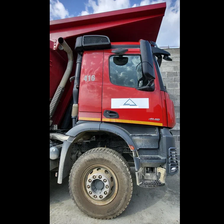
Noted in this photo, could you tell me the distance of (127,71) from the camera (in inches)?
96.3

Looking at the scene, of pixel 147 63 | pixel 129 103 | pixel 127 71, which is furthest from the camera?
pixel 127 71

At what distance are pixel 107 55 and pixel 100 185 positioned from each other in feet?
7.32

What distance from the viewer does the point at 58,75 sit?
3.00 metres

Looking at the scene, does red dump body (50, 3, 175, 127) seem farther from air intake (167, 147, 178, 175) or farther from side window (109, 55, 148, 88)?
air intake (167, 147, 178, 175)

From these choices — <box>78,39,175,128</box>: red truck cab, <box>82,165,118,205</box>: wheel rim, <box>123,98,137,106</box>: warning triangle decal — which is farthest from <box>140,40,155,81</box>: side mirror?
<box>82,165,118,205</box>: wheel rim

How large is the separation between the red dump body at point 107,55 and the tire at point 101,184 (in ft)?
A: 2.19

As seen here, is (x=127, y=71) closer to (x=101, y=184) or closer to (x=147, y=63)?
(x=147, y=63)

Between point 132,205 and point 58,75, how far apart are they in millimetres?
2993

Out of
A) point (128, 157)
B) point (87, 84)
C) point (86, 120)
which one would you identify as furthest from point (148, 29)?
point (128, 157)

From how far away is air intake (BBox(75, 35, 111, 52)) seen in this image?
2.46 metres

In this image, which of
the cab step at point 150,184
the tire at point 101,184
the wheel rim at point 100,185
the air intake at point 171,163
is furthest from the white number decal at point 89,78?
the cab step at point 150,184

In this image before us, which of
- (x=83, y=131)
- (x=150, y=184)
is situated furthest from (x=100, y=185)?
(x=83, y=131)
